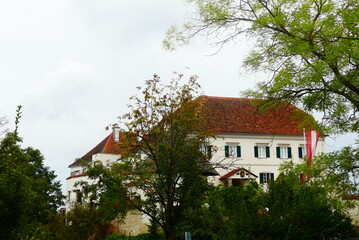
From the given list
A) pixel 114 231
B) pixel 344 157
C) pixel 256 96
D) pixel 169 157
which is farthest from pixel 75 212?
pixel 344 157

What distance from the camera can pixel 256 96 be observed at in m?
18.6

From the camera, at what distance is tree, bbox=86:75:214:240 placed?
20.2 meters

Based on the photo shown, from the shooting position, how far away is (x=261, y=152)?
160 feet

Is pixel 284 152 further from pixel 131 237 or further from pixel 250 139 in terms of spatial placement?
pixel 131 237

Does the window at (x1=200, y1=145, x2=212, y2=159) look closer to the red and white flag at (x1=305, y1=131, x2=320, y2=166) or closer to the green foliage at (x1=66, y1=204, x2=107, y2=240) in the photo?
the red and white flag at (x1=305, y1=131, x2=320, y2=166)

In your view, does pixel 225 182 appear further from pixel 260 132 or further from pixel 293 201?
pixel 293 201

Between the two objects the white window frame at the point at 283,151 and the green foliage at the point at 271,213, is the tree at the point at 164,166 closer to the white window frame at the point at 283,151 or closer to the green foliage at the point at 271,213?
the green foliage at the point at 271,213

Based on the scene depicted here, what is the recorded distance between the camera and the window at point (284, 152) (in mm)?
49000

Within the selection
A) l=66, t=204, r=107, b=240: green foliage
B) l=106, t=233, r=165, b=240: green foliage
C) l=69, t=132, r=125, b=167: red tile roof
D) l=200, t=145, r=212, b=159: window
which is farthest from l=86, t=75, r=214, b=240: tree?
l=69, t=132, r=125, b=167: red tile roof

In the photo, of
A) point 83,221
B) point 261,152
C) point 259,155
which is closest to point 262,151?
point 261,152

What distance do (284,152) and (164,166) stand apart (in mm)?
31232

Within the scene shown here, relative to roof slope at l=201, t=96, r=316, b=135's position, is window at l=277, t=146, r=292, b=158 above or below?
below

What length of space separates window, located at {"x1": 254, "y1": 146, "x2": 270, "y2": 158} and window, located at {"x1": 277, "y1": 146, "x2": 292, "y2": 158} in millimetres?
1134

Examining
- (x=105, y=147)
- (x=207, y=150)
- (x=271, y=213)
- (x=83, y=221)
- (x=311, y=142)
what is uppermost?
(x=105, y=147)
